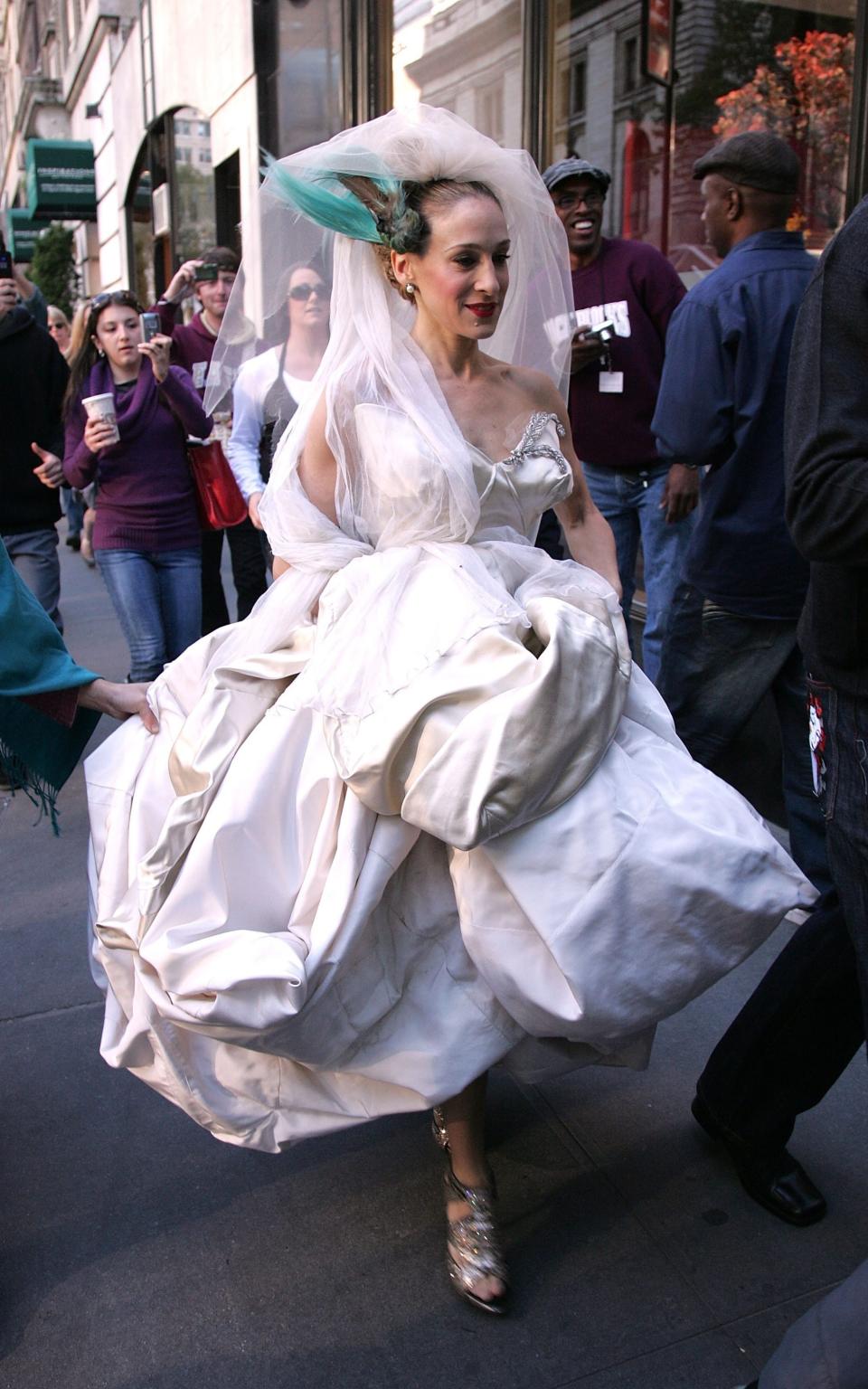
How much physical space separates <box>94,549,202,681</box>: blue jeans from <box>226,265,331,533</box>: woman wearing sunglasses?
41 centimetres

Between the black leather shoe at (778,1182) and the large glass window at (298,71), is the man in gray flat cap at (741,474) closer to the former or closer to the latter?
the black leather shoe at (778,1182)

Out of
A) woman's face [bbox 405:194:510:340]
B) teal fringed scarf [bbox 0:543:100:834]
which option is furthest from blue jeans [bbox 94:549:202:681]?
woman's face [bbox 405:194:510:340]

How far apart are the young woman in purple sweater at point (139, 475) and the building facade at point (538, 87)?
0.67 meters

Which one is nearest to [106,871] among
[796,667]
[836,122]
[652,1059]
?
[652,1059]

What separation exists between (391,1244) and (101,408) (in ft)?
10.9

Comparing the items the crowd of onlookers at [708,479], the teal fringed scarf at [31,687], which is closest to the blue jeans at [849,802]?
the crowd of onlookers at [708,479]

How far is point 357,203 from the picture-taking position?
2457mm

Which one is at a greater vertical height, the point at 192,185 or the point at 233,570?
the point at 192,185

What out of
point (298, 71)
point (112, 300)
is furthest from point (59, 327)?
point (112, 300)

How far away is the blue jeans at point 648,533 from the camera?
500 centimetres

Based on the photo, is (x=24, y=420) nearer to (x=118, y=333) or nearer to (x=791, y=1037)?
(x=118, y=333)

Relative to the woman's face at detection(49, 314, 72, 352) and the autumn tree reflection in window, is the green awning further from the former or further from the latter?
the autumn tree reflection in window

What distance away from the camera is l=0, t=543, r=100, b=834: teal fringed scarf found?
240 cm

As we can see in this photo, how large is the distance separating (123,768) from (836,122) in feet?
16.6
